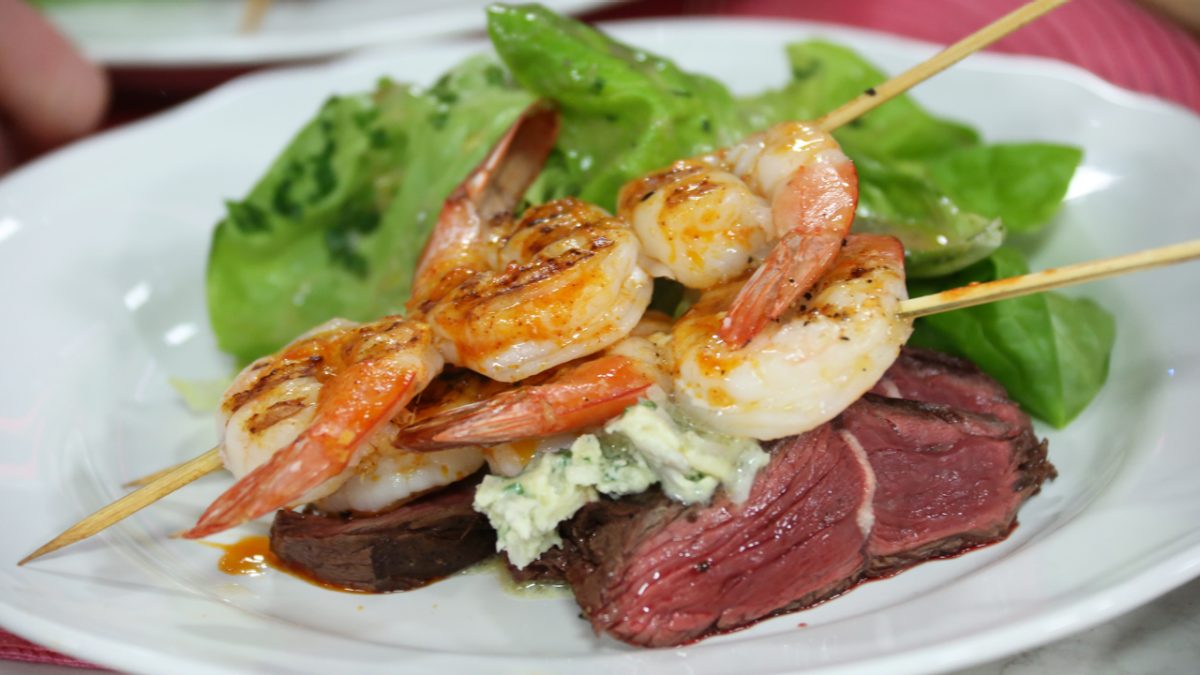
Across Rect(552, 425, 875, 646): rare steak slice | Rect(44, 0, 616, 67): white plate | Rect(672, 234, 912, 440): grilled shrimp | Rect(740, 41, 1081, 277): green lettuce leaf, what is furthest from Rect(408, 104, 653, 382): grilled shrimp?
Rect(44, 0, 616, 67): white plate

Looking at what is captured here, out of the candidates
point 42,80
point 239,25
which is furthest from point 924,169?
point 239,25

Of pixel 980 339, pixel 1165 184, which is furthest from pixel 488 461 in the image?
pixel 1165 184

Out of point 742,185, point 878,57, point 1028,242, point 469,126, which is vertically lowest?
point 1028,242

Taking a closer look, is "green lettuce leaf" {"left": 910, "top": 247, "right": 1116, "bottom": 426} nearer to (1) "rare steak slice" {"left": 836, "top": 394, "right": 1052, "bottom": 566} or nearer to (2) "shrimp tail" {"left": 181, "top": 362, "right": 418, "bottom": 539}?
(1) "rare steak slice" {"left": 836, "top": 394, "right": 1052, "bottom": 566}

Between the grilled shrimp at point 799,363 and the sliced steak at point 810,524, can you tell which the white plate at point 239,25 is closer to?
the grilled shrimp at point 799,363

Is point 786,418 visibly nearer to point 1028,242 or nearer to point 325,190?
point 1028,242

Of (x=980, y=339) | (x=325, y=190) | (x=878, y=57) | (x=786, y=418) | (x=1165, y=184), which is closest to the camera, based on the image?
(x=786, y=418)

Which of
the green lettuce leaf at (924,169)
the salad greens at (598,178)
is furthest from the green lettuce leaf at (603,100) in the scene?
the green lettuce leaf at (924,169)

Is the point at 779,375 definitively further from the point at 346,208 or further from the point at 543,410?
the point at 346,208
